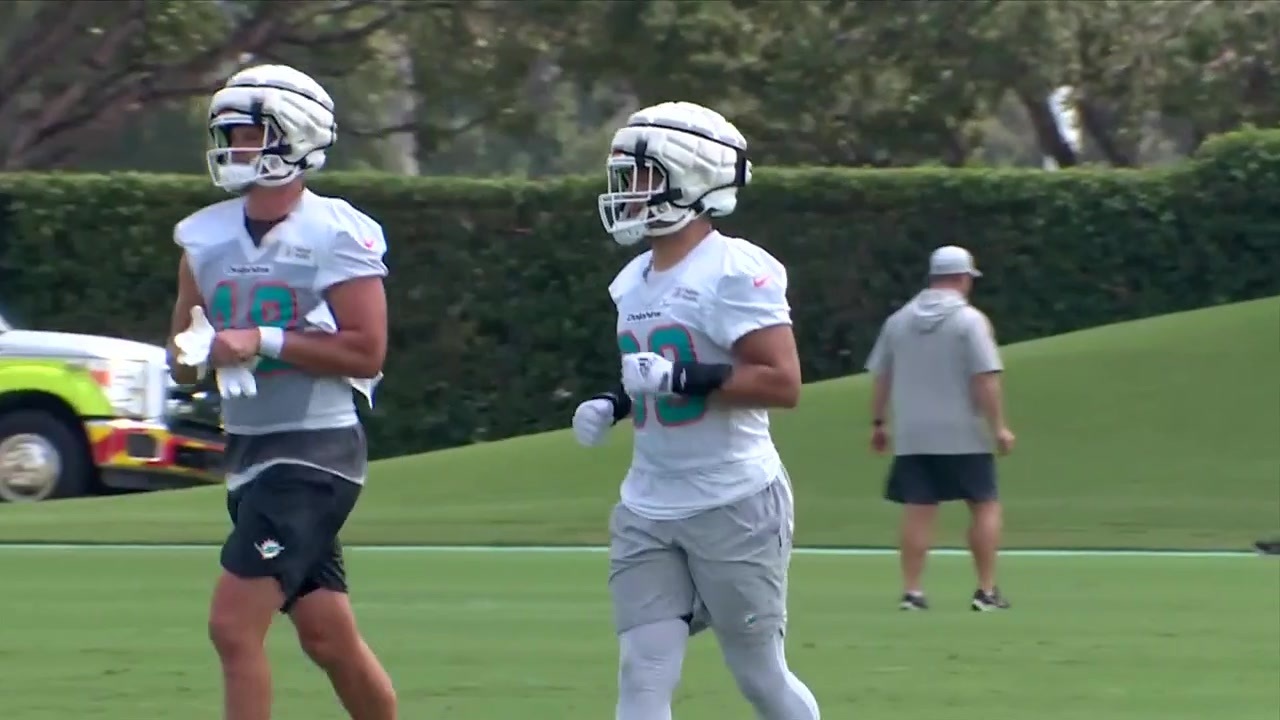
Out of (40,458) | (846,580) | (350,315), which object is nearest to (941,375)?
(846,580)

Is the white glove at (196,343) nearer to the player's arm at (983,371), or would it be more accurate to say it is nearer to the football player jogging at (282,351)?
the football player jogging at (282,351)

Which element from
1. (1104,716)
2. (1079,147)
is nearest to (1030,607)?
(1104,716)

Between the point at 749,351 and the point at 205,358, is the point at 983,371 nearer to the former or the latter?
the point at 749,351

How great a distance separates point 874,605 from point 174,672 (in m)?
4.12

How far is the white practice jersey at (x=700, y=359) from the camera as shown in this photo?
19.9 feet

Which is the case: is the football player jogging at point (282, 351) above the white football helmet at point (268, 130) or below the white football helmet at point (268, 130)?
below

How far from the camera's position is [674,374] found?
597 centimetres

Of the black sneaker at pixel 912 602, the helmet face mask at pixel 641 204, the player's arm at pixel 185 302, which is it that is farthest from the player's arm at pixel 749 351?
the black sneaker at pixel 912 602

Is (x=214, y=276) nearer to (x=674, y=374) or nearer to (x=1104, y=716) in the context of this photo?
(x=674, y=374)

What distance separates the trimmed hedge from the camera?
928 inches

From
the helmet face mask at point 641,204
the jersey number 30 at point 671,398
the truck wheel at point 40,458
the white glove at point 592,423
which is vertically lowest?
the truck wheel at point 40,458

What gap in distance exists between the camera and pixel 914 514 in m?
12.4

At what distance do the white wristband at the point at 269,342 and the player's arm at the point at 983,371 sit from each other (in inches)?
262

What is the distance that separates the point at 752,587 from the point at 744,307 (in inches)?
27.9
